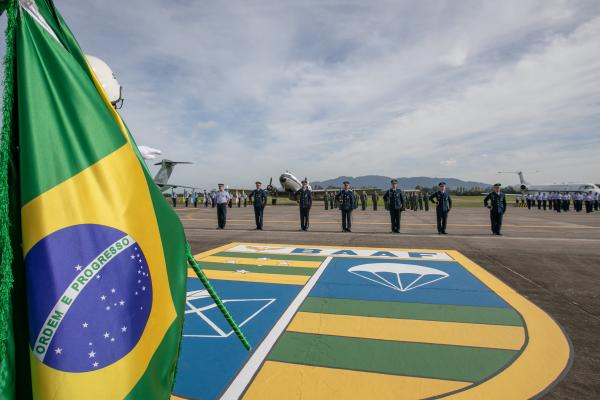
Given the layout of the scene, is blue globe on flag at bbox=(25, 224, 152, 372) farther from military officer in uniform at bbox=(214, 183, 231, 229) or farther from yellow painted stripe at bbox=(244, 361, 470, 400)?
military officer in uniform at bbox=(214, 183, 231, 229)

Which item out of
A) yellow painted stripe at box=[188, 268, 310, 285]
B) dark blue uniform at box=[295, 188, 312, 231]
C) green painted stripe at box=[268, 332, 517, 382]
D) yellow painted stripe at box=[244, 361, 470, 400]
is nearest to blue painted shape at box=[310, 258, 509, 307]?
yellow painted stripe at box=[188, 268, 310, 285]

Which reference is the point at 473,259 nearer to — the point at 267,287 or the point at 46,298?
the point at 267,287

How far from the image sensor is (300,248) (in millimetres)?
8812

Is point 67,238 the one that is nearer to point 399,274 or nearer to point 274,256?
point 399,274

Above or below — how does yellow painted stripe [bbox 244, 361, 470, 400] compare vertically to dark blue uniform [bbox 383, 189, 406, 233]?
below

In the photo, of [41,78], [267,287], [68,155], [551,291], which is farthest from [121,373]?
[551,291]

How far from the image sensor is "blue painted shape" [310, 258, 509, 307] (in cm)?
455

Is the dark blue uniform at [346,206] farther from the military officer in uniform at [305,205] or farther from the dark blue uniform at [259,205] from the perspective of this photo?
the dark blue uniform at [259,205]

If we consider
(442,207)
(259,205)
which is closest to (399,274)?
(442,207)

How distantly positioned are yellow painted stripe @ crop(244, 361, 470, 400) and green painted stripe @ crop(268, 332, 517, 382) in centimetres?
10

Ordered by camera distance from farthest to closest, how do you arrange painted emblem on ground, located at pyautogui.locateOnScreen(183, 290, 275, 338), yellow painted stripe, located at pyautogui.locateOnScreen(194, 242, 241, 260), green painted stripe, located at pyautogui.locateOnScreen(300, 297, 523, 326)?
yellow painted stripe, located at pyautogui.locateOnScreen(194, 242, 241, 260)
green painted stripe, located at pyautogui.locateOnScreen(300, 297, 523, 326)
painted emblem on ground, located at pyautogui.locateOnScreen(183, 290, 275, 338)

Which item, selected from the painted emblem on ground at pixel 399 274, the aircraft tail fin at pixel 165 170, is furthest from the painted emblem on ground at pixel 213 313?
the aircraft tail fin at pixel 165 170

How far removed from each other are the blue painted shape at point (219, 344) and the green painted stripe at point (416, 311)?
0.55 meters

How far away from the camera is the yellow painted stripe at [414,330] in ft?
10.8
